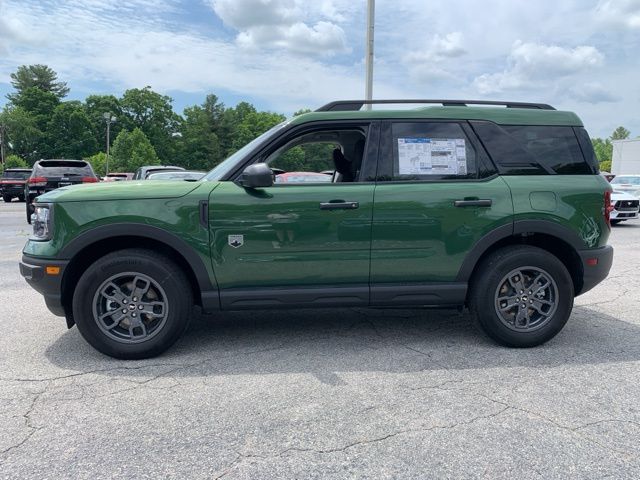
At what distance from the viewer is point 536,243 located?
14.4 feet

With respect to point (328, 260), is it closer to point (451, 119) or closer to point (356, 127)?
point (356, 127)

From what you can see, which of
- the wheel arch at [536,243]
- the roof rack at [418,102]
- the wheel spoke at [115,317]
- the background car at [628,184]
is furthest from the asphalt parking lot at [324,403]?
the background car at [628,184]

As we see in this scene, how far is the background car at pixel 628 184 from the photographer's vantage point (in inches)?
635

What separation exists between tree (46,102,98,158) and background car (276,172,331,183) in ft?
294

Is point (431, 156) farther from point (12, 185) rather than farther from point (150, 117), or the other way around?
point (150, 117)

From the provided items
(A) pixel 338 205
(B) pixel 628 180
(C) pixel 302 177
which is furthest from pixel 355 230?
(B) pixel 628 180

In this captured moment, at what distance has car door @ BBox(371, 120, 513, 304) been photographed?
13.1 ft

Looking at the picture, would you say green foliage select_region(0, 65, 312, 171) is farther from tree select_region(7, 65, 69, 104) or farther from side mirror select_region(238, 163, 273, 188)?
side mirror select_region(238, 163, 273, 188)

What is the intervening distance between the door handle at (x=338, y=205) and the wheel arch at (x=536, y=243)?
3.34 feet

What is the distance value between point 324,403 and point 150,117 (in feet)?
313

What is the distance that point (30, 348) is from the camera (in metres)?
4.14

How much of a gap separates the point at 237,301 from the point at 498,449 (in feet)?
6.89

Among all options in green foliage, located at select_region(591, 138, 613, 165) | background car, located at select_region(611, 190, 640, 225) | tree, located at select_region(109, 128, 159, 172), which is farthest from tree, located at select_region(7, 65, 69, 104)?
green foliage, located at select_region(591, 138, 613, 165)

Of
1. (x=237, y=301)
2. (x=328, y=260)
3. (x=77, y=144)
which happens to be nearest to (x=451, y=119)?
(x=328, y=260)
